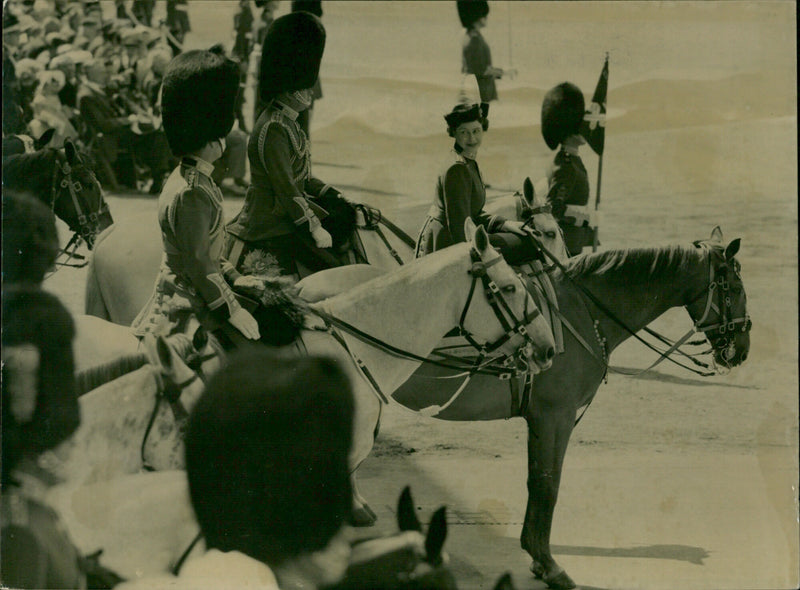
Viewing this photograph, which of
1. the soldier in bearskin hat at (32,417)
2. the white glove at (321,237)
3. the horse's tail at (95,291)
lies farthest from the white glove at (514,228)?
the soldier in bearskin hat at (32,417)

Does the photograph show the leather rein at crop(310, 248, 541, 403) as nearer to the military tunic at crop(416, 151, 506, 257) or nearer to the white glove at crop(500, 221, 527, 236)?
the white glove at crop(500, 221, 527, 236)

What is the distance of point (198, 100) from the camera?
5.72 m

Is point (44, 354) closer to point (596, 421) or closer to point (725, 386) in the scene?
point (596, 421)

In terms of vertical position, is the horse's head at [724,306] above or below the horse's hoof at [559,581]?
above

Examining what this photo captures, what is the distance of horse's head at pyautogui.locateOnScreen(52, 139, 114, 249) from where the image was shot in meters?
6.61

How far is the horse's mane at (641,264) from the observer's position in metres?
6.34

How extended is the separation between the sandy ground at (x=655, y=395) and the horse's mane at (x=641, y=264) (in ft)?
0.46

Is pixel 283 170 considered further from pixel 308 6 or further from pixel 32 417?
pixel 32 417

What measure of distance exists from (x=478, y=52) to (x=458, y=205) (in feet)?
2.77

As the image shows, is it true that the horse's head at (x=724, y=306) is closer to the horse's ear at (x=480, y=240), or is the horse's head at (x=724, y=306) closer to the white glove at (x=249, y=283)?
the horse's ear at (x=480, y=240)

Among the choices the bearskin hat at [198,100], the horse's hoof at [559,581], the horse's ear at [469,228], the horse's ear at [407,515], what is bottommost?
the horse's hoof at [559,581]

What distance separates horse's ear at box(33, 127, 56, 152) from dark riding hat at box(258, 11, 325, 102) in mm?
1185

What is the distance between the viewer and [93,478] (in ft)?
19.4

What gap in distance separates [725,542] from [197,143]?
3.16 metres
